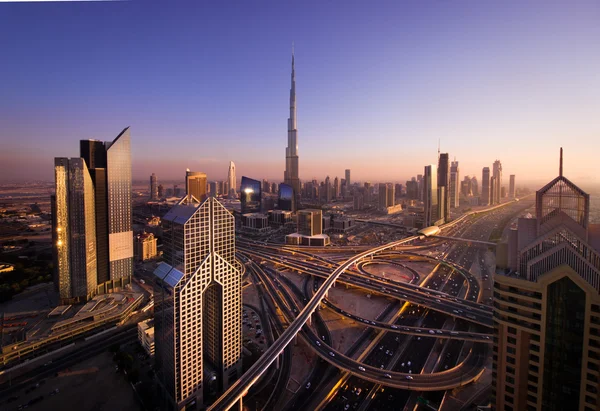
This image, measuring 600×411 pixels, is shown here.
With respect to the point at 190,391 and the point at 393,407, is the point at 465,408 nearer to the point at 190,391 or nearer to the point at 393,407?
the point at 393,407

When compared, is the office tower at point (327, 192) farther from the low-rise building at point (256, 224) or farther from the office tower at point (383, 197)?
the low-rise building at point (256, 224)

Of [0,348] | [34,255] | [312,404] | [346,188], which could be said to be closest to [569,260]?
[312,404]

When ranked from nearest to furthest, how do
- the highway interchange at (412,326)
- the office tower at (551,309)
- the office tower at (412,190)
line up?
the office tower at (551,309) → the highway interchange at (412,326) → the office tower at (412,190)

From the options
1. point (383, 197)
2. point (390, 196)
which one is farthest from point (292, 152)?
point (390, 196)

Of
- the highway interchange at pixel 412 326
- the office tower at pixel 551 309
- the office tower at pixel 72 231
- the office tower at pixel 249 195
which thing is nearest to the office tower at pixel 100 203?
the office tower at pixel 72 231

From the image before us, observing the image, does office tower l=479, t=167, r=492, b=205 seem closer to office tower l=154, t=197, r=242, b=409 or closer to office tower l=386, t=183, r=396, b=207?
office tower l=386, t=183, r=396, b=207

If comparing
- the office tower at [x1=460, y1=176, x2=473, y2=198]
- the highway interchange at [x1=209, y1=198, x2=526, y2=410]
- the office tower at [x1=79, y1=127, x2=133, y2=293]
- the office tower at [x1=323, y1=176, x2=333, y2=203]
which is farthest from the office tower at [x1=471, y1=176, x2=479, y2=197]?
the office tower at [x1=79, y1=127, x2=133, y2=293]
